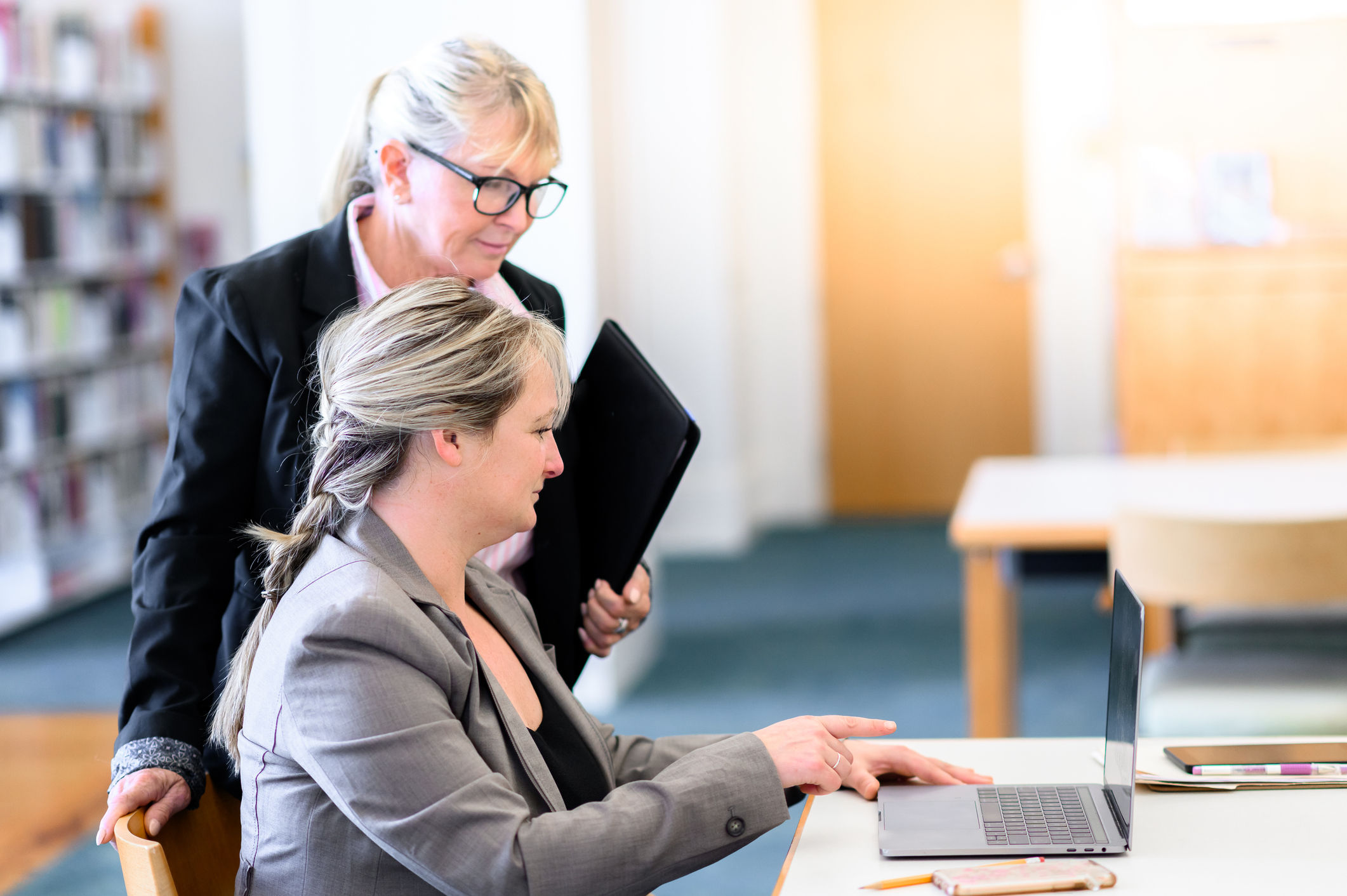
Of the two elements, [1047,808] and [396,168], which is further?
[396,168]

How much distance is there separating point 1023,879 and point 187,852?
731 millimetres

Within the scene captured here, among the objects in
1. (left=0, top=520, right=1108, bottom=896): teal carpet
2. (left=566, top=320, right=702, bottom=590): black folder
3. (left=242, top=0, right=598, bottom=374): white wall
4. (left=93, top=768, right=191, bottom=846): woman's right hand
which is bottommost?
(left=0, top=520, right=1108, bottom=896): teal carpet

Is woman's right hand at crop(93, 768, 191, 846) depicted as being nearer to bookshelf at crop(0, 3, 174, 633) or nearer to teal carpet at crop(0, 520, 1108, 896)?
teal carpet at crop(0, 520, 1108, 896)

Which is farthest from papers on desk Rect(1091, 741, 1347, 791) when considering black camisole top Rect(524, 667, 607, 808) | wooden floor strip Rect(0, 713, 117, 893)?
wooden floor strip Rect(0, 713, 117, 893)

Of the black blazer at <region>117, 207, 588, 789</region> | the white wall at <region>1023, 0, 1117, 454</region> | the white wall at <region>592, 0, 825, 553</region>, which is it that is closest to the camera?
the black blazer at <region>117, 207, 588, 789</region>

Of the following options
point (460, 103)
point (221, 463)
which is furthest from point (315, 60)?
point (221, 463)

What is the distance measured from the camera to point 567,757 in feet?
4.28

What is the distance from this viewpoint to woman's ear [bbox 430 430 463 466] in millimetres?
1144

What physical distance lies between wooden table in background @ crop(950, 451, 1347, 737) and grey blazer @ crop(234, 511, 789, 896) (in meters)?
1.36

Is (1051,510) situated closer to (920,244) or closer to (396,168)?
(396,168)

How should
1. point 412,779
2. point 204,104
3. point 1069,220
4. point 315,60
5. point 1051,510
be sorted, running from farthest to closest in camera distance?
1. point 204,104
2. point 1069,220
3. point 315,60
4. point 1051,510
5. point 412,779

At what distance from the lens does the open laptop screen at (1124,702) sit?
111cm

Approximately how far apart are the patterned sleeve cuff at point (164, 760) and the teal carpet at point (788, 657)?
1458 millimetres

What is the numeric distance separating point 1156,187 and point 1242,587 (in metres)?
2.54
